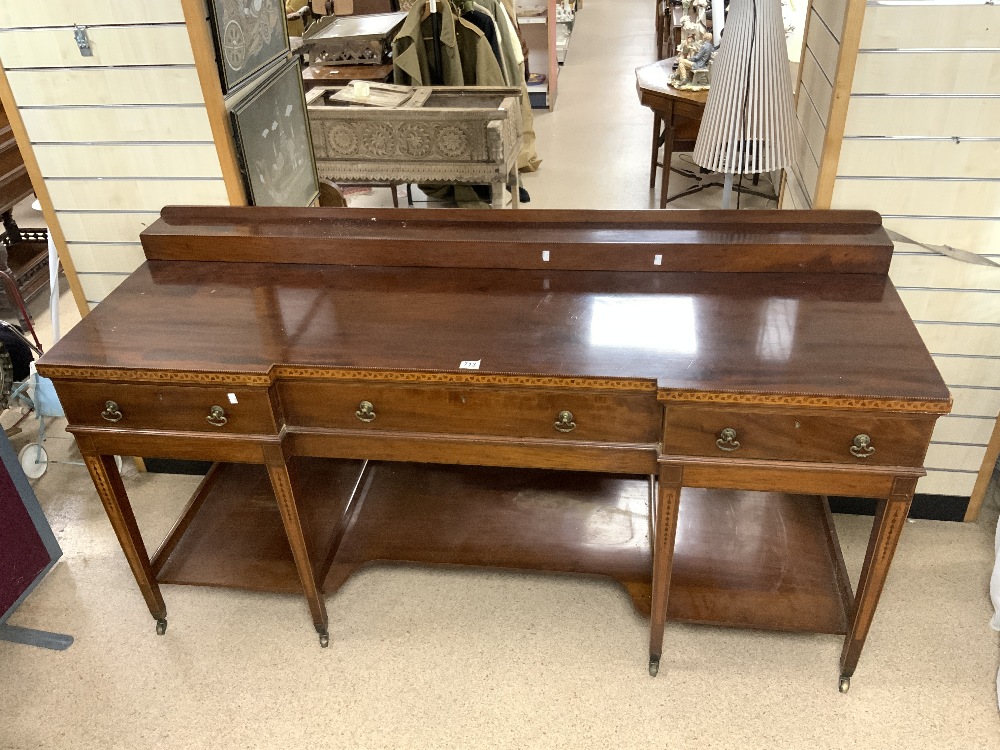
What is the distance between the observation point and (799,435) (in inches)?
61.9

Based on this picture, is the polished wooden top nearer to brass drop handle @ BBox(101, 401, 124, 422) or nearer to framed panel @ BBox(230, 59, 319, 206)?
brass drop handle @ BBox(101, 401, 124, 422)

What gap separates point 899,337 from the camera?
1640 mm

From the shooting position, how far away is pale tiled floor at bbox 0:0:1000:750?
1.94 meters

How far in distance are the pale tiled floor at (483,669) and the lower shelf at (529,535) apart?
14 centimetres

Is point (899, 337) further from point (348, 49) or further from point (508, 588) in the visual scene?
point (348, 49)

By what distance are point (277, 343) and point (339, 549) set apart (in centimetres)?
78

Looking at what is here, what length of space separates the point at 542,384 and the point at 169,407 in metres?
0.82

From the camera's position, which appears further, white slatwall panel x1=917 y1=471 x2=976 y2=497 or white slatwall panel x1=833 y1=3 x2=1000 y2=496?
white slatwall panel x1=917 y1=471 x2=976 y2=497

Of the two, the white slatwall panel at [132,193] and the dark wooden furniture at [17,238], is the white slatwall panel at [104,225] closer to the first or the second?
the white slatwall panel at [132,193]

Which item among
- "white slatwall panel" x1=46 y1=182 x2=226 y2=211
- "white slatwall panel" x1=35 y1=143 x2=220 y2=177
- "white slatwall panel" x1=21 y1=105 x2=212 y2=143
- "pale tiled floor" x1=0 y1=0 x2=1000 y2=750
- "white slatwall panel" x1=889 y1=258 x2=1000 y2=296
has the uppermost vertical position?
"white slatwall panel" x1=21 y1=105 x2=212 y2=143

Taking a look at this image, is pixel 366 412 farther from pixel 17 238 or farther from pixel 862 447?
pixel 17 238

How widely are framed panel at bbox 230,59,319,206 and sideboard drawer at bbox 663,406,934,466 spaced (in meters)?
1.38

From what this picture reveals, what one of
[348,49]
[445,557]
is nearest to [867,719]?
[445,557]

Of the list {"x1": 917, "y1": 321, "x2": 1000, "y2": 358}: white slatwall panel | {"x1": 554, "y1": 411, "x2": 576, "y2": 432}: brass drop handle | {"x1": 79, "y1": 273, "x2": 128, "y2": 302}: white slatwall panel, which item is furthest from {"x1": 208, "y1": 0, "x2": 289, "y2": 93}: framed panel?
{"x1": 917, "y1": 321, "x2": 1000, "y2": 358}: white slatwall panel
